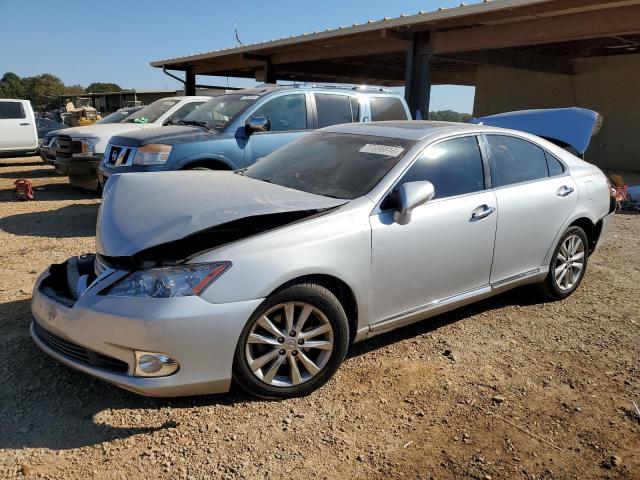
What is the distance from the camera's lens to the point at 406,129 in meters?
3.98

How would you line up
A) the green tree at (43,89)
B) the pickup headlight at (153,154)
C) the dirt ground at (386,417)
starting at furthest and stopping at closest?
the green tree at (43,89), the pickup headlight at (153,154), the dirt ground at (386,417)

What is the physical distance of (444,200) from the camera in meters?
3.62

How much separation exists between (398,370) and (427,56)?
408 inches

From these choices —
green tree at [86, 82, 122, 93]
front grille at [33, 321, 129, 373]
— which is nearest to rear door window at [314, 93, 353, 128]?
front grille at [33, 321, 129, 373]

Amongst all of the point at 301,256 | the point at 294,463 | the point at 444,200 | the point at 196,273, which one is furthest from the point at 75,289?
the point at 444,200

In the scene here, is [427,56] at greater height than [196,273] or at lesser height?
greater

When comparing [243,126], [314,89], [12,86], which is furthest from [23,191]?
[12,86]

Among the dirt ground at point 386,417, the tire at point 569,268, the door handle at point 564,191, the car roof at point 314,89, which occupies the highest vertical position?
the car roof at point 314,89

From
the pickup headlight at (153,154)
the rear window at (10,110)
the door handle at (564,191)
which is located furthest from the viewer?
the rear window at (10,110)

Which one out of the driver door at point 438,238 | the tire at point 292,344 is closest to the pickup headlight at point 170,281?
the tire at point 292,344

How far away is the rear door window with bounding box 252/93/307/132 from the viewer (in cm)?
708

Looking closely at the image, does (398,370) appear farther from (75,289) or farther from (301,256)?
(75,289)

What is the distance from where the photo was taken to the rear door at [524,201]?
4.00 metres

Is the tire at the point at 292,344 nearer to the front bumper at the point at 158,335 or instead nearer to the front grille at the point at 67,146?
the front bumper at the point at 158,335
